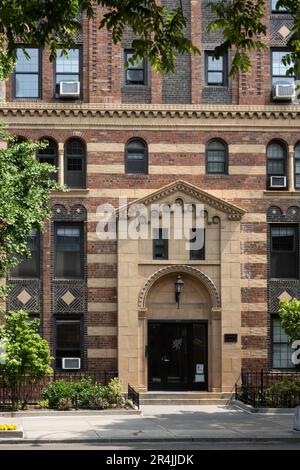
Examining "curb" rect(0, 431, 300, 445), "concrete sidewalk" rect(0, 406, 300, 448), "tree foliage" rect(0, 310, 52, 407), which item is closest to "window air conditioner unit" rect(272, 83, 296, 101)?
"concrete sidewalk" rect(0, 406, 300, 448)

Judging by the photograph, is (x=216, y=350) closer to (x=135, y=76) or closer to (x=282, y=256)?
(x=282, y=256)

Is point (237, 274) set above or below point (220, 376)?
above

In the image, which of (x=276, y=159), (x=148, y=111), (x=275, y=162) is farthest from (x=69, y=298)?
(x=276, y=159)

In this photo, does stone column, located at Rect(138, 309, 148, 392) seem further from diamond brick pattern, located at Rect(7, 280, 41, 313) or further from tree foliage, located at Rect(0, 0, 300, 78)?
tree foliage, located at Rect(0, 0, 300, 78)

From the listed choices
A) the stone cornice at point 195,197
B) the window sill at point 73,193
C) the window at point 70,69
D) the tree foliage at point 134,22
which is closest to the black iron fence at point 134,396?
the stone cornice at point 195,197

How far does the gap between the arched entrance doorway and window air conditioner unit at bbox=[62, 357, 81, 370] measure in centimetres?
257

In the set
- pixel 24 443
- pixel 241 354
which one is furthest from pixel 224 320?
pixel 24 443

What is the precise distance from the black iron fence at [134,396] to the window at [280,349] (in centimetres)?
564

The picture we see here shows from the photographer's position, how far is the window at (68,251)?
110 ft

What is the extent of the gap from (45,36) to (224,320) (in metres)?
23.1

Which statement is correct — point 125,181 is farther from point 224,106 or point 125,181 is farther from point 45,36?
point 45,36

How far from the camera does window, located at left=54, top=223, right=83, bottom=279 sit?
33500mm

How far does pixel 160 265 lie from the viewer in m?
33.2

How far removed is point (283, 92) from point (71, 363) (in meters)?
12.8
